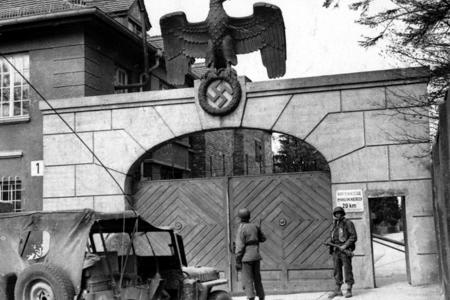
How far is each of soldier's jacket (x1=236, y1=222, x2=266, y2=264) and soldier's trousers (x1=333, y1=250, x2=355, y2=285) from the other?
191 centimetres

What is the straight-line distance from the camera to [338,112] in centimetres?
1380

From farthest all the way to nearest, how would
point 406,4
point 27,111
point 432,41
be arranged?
point 27,111 → point 432,41 → point 406,4

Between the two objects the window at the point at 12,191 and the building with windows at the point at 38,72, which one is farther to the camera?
the window at the point at 12,191

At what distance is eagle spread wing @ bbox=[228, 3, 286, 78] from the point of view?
14289 millimetres

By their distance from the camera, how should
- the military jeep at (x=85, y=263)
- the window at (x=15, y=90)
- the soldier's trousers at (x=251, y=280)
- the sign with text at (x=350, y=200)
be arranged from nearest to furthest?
the military jeep at (x=85, y=263) < the soldier's trousers at (x=251, y=280) < the sign with text at (x=350, y=200) < the window at (x=15, y=90)

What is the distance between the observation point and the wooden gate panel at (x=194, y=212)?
1455cm

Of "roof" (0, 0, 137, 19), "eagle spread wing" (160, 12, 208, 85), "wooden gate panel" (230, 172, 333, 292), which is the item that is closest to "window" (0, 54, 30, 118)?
"roof" (0, 0, 137, 19)

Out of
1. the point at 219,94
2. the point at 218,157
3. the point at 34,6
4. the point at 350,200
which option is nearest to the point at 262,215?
the point at 350,200

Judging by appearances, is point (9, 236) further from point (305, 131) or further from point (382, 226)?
point (382, 226)

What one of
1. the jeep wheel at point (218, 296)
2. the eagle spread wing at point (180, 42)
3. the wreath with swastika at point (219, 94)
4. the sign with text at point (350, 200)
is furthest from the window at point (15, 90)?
the jeep wheel at point (218, 296)

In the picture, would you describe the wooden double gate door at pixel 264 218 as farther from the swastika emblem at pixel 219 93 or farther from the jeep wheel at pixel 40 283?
the jeep wheel at pixel 40 283

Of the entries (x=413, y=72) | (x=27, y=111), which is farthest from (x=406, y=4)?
(x=27, y=111)

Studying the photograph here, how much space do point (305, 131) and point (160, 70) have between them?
10026 millimetres

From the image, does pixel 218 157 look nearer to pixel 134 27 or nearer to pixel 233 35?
pixel 134 27
